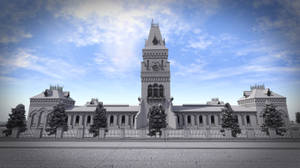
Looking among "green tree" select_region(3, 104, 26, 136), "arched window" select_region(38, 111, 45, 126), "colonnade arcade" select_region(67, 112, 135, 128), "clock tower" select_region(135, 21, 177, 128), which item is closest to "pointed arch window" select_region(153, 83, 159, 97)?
"clock tower" select_region(135, 21, 177, 128)

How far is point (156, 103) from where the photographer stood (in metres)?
37.6

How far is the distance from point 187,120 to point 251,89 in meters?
29.0

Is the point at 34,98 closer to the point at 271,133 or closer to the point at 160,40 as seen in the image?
the point at 160,40

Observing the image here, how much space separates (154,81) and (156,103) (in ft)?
20.8

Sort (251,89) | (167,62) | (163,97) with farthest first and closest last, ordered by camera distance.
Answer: (251,89)
(167,62)
(163,97)

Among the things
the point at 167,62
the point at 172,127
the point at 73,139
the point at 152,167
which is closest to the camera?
the point at 152,167

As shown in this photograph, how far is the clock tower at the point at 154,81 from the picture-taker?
36.4 meters

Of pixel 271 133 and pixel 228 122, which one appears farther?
pixel 228 122

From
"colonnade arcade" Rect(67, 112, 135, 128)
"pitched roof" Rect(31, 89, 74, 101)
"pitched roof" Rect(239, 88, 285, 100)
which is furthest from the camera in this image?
"pitched roof" Rect(31, 89, 74, 101)

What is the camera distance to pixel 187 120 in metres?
41.2

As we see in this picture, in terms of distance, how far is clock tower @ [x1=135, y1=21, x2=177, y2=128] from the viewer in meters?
36.4

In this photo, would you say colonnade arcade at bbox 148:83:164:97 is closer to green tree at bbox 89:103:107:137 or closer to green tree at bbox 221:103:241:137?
green tree at bbox 89:103:107:137

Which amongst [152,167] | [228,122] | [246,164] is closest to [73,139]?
[152,167]

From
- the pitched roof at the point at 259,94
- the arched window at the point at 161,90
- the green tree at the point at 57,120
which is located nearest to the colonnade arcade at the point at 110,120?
the arched window at the point at 161,90
